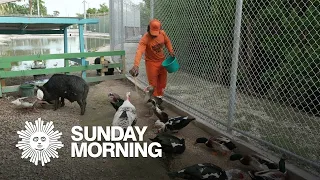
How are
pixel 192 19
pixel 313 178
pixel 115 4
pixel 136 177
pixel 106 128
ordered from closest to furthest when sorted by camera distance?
pixel 313 178 → pixel 136 177 → pixel 106 128 → pixel 192 19 → pixel 115 4

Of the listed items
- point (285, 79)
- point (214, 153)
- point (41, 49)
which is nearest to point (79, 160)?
point (214, 153)

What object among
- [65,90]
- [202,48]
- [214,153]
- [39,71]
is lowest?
[214,153]

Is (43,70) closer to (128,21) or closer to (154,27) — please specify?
(154,27)

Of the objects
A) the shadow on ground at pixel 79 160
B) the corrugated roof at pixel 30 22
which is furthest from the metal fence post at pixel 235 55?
the corrugated roof at pixel 30 22

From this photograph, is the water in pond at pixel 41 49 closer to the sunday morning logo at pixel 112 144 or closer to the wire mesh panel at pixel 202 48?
the wire mesh panel at pixel 202 48

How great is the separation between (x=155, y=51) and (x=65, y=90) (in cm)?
162

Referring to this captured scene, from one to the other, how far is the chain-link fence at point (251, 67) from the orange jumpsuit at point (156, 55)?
411 mm

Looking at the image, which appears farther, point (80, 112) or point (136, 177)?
point (80, 112)

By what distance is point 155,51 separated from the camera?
5.08m

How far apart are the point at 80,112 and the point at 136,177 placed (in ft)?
7.76

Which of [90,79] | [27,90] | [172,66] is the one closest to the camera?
[172,66]

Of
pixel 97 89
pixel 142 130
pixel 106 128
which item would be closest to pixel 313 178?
pixel 142 130

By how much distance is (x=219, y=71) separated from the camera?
18.3 ft

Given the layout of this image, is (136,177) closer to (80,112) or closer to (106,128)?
(106,128)
